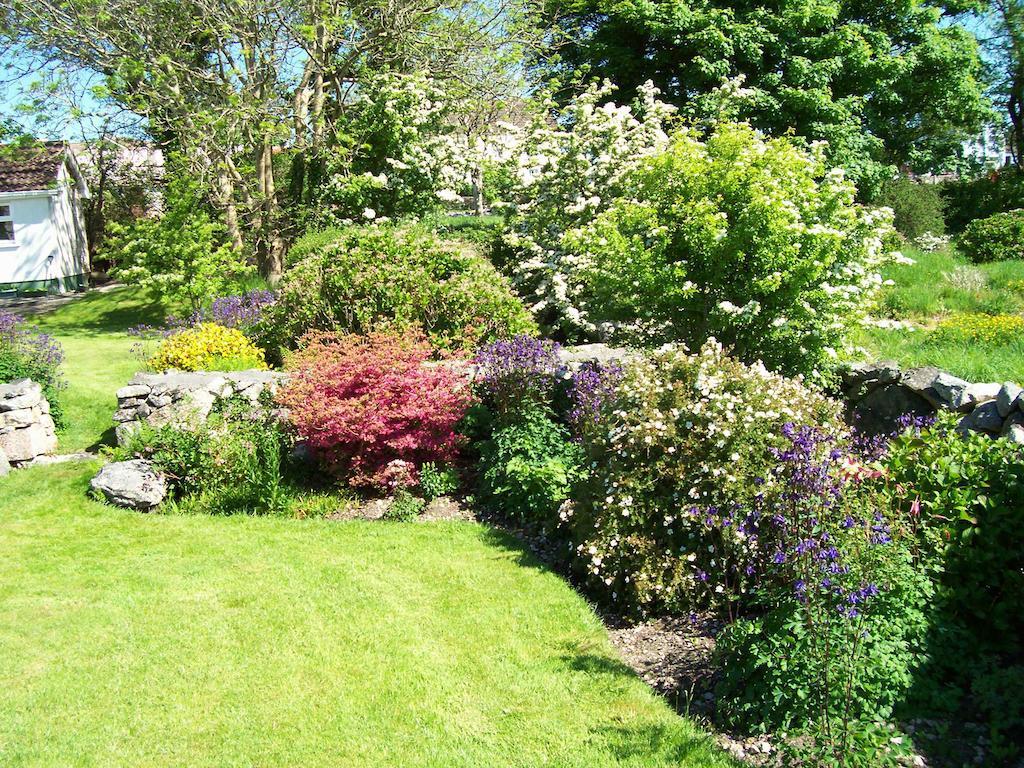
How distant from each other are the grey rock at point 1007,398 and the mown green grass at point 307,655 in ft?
10.3

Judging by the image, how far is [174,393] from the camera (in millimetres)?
8219

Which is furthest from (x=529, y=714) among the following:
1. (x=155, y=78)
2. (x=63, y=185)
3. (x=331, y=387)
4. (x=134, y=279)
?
(x=63, y=185)

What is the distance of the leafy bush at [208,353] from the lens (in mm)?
9734

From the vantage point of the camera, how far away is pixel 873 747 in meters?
3.49

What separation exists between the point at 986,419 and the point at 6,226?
25.7 metres

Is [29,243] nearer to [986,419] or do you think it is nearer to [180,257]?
[180,257]

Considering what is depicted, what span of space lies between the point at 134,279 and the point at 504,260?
21.5ft

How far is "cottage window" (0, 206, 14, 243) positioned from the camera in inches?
917

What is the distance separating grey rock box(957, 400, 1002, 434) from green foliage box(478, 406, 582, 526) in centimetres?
288

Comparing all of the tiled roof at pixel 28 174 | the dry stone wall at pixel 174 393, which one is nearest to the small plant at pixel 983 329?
the dry stone wall at pixel 174 393

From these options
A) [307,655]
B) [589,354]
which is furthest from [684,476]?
[589,354]

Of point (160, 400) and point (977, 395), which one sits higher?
point (977, 395)

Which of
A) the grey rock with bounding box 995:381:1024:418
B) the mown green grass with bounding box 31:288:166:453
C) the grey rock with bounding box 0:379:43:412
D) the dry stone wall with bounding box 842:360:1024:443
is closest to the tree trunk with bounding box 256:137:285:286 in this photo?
the mown green grass with bounding box 31:288:166:453

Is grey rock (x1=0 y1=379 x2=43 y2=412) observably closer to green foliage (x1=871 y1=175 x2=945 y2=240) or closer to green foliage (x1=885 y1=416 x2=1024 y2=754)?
green foliage (x1=885 y1=416 x2=1024 y2=754)
